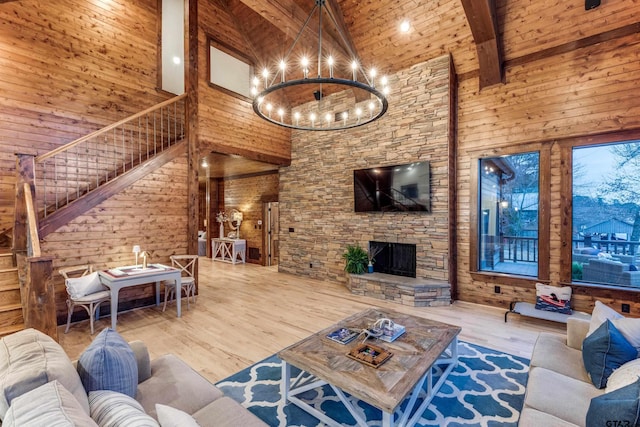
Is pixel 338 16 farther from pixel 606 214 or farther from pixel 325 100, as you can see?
pixel 606 214

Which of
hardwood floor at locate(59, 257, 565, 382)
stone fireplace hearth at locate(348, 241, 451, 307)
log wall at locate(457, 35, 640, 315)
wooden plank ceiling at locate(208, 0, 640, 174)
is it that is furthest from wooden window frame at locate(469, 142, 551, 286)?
wooden plank ceiling at locate(208, 0, 640, 174)

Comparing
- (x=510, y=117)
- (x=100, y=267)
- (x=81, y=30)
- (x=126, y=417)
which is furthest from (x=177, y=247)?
(x=510, y=117)

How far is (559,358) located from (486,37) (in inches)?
167

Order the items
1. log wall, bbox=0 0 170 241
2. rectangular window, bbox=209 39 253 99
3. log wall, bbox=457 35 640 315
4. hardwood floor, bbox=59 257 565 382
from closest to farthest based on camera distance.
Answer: hardwood floor, bbox=59 257 565 382, log wall, bbox=457 35 640 315, log wall, bbox=0 0 170 241, rectangular window, bbox=209 39 253 99

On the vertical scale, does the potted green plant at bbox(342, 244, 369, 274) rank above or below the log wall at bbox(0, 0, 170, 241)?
below

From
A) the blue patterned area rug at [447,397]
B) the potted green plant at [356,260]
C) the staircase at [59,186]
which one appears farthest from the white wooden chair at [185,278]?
the potted green plant at [356,260]

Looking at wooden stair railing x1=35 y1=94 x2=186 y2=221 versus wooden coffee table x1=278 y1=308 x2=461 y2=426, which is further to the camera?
wooden stair railing x1=35 y1=94 x2=186 y2=221

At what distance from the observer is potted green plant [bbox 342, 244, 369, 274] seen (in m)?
5.86

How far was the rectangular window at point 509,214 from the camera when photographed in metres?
4.65

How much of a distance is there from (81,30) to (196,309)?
199 inches

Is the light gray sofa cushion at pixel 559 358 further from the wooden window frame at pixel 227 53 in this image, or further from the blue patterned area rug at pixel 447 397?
the wooden window frame at pixel 227 53

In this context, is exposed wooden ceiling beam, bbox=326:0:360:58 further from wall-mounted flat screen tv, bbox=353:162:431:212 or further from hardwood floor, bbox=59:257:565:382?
hardwood floor, bbox=59:257:565:382

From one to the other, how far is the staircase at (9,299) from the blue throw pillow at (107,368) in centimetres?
176

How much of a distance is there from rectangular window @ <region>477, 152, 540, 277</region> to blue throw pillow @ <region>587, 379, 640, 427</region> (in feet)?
12.3
